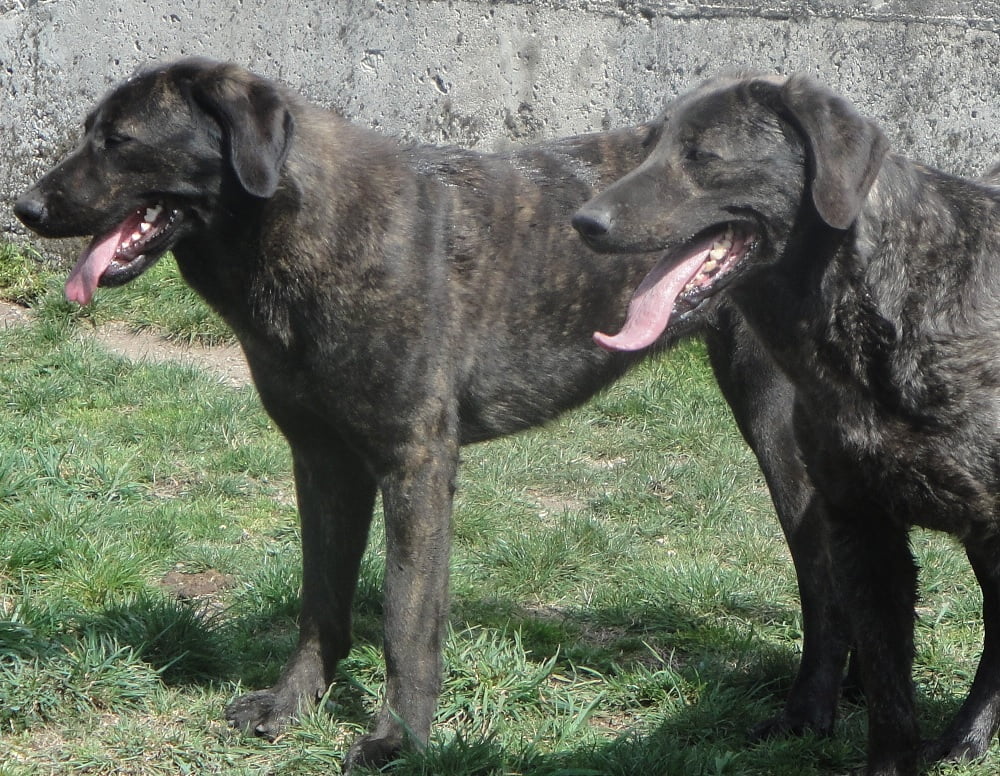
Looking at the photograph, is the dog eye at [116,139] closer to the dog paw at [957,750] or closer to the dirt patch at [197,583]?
the dirt patch at [197,583]

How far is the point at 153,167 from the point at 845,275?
5.69ft

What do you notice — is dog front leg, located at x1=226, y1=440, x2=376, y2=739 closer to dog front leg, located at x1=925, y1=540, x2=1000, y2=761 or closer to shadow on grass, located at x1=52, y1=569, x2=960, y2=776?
shadow on grass, located at x1=52, y1=569, x2=960, y2=776

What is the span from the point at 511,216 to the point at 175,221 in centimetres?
101

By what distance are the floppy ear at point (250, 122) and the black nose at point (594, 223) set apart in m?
0.81

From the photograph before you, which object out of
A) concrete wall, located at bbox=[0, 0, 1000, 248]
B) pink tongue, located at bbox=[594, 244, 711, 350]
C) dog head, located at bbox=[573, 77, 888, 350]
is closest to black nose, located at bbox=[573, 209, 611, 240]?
dog head, located at bbox=[573, 77, 888, 350]

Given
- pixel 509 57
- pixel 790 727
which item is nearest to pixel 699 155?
pixel 790 727

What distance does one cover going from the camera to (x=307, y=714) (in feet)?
11.5

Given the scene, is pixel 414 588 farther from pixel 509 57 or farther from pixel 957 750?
pixel 509 57

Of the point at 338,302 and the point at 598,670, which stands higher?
the point at 338,302

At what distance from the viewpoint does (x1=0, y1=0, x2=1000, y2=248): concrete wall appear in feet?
19.8

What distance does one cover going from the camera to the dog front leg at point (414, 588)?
3293 millimetres

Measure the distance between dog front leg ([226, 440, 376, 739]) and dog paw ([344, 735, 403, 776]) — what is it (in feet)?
1.12

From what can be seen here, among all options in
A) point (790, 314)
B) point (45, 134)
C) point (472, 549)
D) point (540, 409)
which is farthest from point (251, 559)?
point (45, 134)

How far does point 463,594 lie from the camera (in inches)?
166
